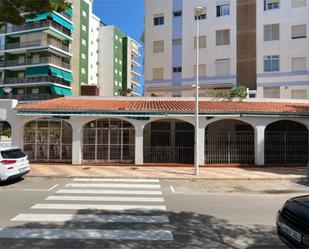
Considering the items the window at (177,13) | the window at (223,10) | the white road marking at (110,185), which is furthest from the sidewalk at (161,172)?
the window at (177,13)

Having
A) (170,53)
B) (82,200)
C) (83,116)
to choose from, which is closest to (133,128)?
(83,116)

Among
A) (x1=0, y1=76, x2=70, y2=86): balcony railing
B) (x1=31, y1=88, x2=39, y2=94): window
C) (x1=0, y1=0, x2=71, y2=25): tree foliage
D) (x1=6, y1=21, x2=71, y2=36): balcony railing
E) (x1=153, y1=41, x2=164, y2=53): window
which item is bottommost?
(x1=0, y1=0, x2=71, y2=25): tree foliage

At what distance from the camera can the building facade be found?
71.1 ft

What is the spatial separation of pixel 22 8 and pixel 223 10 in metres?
31.5

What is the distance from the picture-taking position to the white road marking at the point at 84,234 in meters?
7.61

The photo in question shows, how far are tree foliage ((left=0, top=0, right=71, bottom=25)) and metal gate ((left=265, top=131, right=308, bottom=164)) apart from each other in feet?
57.4

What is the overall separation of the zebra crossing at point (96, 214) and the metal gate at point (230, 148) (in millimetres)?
8257

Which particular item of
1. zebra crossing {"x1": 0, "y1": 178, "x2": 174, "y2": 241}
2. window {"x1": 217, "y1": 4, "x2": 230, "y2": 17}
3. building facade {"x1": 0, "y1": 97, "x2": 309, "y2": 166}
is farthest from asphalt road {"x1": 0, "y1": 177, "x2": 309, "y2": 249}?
window {"x1": 217, "y1": 4, "x2": 230, "y2": 17}

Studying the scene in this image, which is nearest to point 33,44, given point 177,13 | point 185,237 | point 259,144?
point 177,13

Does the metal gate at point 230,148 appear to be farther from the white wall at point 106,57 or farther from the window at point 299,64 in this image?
the white wall at point 106,57

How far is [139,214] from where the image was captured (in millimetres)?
9875

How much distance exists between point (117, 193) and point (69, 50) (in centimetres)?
5230

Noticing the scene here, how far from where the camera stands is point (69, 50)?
61844mm

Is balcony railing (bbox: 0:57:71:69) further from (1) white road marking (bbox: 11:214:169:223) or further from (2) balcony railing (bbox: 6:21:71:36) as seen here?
(1) white road marking (bbox: 11:214:169:223)
